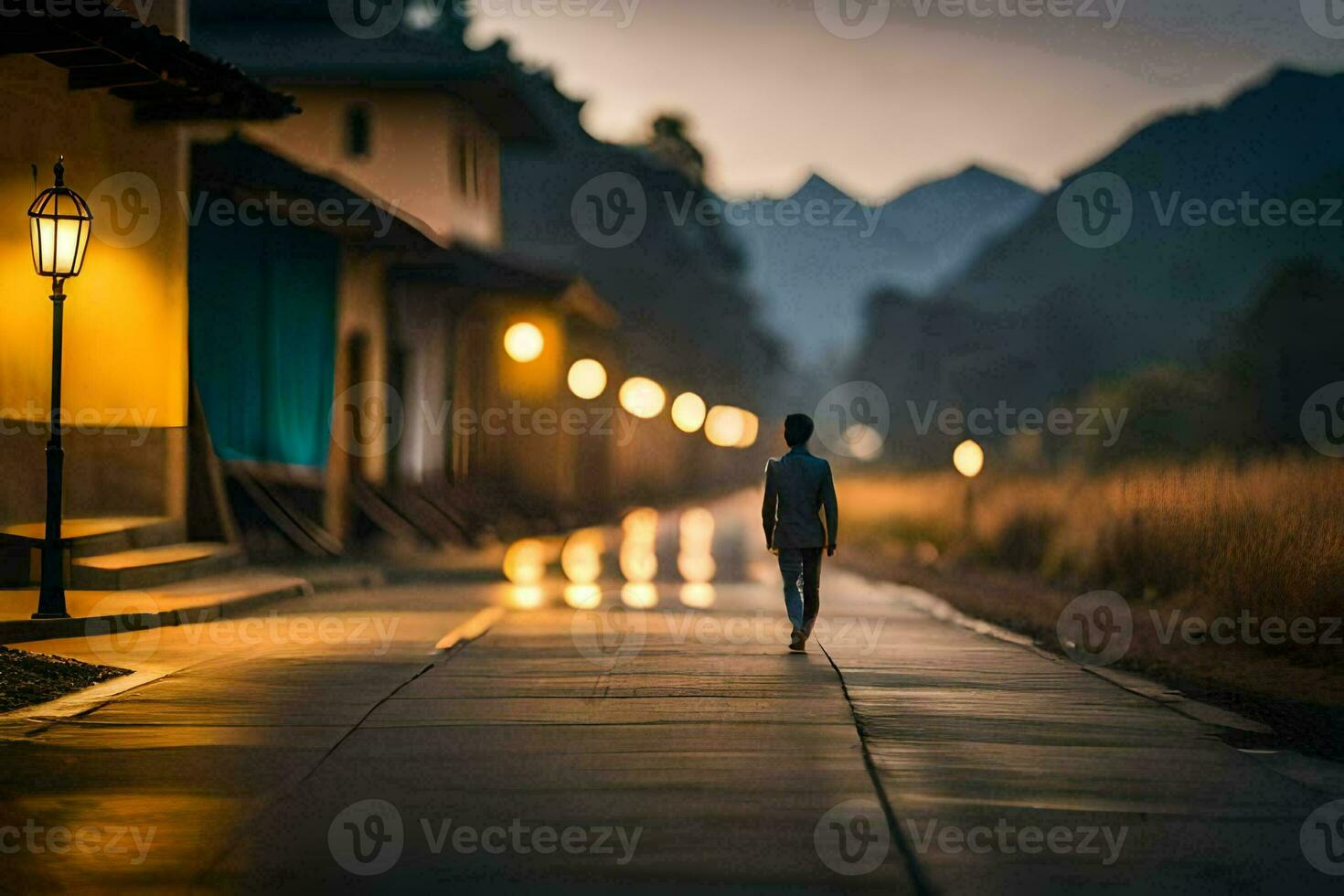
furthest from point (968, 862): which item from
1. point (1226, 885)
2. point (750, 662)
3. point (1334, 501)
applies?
point (1334, 501)

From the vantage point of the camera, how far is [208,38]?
33625 millimetres

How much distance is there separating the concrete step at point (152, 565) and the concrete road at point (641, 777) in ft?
9.60

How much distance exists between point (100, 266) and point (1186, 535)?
12072 mm

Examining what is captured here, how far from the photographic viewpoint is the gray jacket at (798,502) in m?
12.0

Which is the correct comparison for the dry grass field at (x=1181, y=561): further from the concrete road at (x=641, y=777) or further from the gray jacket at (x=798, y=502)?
the gray jacket at (x=798, y=502)

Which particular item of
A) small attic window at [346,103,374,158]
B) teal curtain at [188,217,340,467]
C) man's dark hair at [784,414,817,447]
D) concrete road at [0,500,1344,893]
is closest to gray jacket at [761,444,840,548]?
man's dark hair at [784,414,817,447]

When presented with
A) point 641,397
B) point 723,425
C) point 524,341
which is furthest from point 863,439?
point 524,341

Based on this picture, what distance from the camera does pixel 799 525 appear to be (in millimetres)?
12031

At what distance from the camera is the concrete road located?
558 cm

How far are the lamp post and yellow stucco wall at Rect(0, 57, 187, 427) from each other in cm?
210

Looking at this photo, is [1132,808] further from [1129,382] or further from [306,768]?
[1129,382]

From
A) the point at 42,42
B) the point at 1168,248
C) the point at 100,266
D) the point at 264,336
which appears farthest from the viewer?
the point at 1168,248

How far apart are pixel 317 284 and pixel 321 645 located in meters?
11.3

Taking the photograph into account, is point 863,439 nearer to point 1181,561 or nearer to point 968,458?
point 968,458
